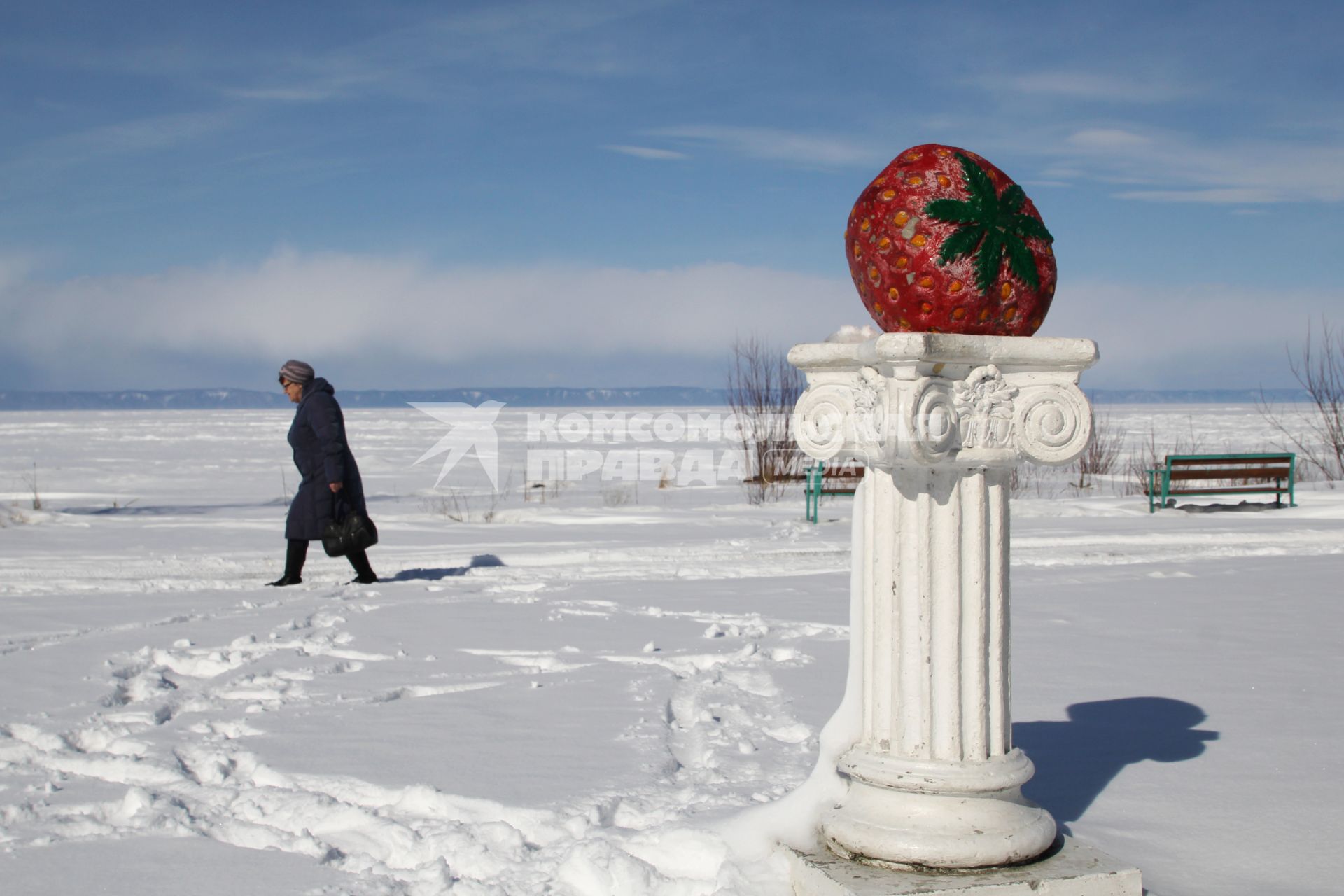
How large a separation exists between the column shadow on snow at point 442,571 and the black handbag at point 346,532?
61 cm

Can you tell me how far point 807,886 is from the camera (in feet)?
9.10

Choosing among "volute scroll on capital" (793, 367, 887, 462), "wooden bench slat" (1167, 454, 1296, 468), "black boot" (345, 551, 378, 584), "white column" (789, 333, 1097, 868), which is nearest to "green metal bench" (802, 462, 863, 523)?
"wooden bench slat" (1167, 454, 1296, 468)

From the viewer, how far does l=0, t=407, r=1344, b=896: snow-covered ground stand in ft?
9.93

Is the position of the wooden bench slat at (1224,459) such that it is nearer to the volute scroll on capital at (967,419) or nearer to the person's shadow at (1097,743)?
the person's shadow at (1097,743)

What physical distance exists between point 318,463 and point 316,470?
5 cm

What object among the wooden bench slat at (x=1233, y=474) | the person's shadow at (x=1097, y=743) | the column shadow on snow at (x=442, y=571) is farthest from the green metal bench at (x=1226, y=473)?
the person's shadow at (x=1097, y=743)

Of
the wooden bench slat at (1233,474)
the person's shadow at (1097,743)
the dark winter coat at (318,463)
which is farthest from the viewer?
the wooden bench slat at (1233,474)

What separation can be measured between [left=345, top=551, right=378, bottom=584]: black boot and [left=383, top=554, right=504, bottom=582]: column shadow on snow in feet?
0.90

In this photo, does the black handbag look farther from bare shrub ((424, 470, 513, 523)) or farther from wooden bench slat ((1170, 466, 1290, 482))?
wooden bench slat ((1170, 466, 1290, 482))

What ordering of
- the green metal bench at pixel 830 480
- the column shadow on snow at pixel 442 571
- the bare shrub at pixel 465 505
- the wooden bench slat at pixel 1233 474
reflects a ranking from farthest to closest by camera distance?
the wooden bench slat at pixel 1233 474 → the bare shrub at pixel 465 505 → the green metal bench at pixel 830 480 → the column shadow on snow at pixel 442 571

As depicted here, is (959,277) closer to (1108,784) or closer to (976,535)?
(976,535)

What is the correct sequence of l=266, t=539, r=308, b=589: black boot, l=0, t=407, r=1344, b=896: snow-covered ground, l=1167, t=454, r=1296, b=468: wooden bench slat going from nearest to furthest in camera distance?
l=0, t=407, r=1344, b=896: snow-covered ground
l=266, t=539, r=308, b=589: black boot
l=1167, t=454, r=1296, b=468: wooden bench slat

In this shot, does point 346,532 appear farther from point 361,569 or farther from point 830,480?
point 830,480

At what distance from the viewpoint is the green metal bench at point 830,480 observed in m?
13.1
